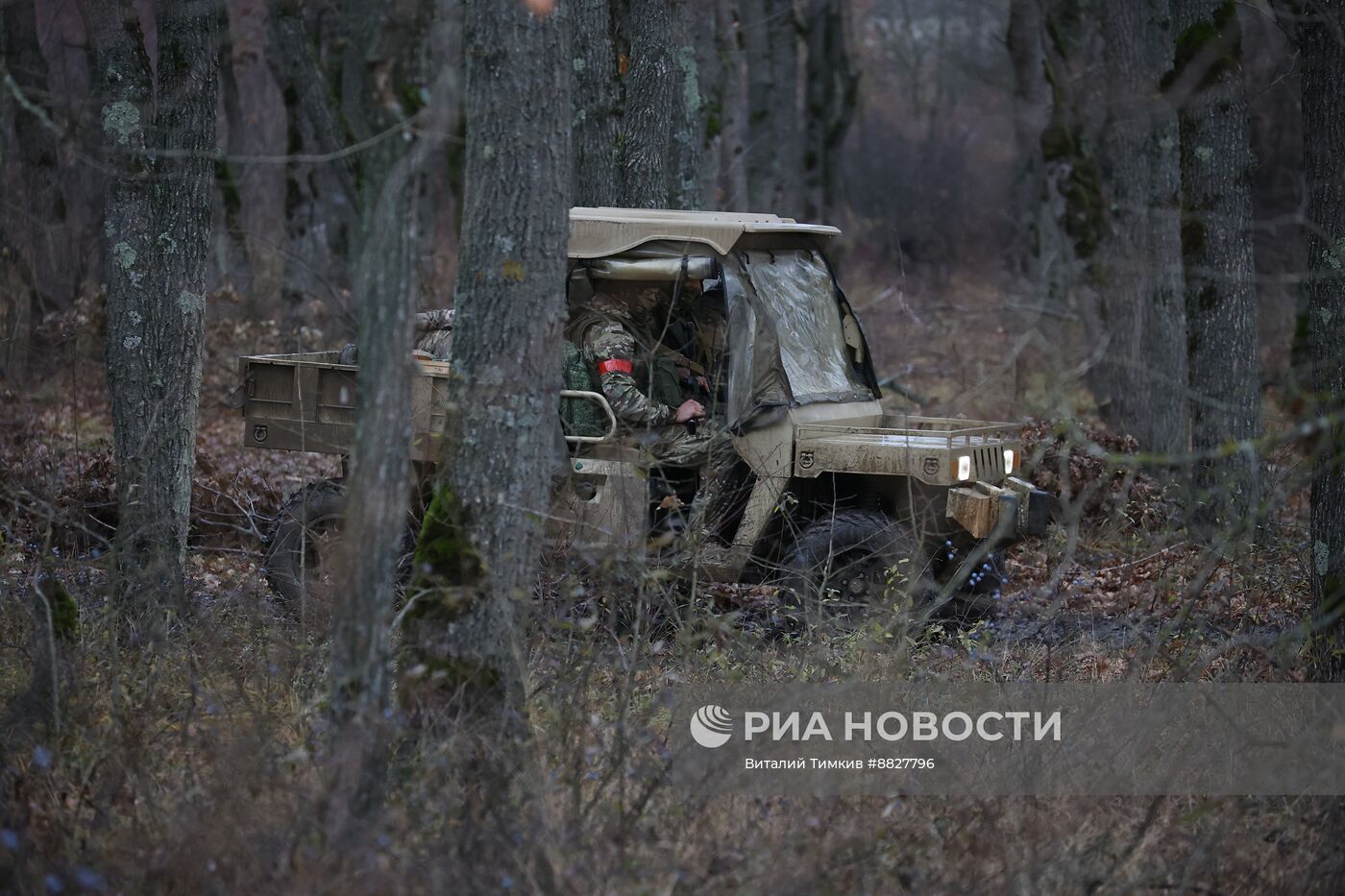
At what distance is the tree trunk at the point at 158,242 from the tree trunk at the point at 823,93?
19.5 metres

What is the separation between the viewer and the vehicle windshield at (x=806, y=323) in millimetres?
7656

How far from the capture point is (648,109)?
1066cm

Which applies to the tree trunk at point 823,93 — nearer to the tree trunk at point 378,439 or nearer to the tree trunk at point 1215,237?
the tree trunk at point 1215,237

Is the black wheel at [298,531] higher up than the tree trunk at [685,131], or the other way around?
the tree trunk at [685,131]

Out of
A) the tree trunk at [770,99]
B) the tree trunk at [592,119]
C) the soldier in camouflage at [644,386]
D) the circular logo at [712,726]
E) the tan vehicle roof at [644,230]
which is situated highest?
the tree trunk at [770,99]

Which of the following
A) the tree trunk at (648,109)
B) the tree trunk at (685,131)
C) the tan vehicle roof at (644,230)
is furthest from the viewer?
the tree trunk at (685,131)

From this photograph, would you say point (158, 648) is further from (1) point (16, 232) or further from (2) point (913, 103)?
(2) point (913, 103)

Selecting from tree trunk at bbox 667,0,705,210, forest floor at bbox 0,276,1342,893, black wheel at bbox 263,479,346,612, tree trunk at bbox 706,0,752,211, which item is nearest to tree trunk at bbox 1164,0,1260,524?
forest floor at bbox 0,276,1342,893

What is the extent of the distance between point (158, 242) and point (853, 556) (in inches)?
157

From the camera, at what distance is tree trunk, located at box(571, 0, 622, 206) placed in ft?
35.1

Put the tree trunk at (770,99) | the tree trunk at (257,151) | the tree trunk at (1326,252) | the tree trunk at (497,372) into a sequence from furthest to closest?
1. the tree trunk at (770,99)
2. the tree trunk at (257,151)
3. the tree trunk at (1326,252)
4. the tree trunk at (497,372)

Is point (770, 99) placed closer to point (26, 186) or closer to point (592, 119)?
point (26, 186)

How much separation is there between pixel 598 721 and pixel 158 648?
6.64 feet

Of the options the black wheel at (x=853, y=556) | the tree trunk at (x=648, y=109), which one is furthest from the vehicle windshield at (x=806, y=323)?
the tree trunk at (x=648, y=109)
